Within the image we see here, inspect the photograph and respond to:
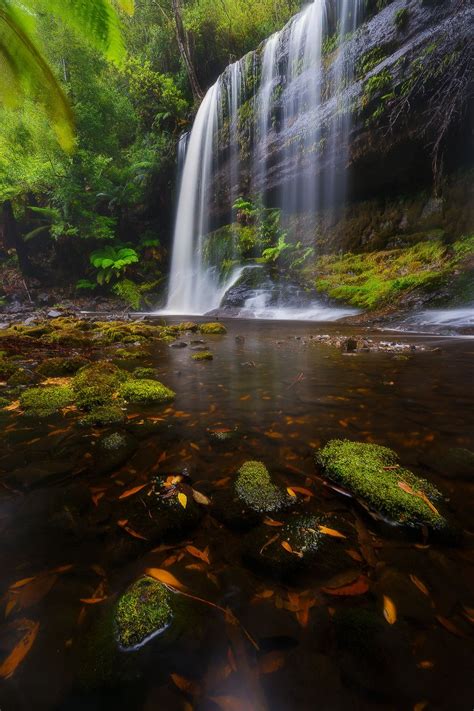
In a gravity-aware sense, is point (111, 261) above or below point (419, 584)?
above

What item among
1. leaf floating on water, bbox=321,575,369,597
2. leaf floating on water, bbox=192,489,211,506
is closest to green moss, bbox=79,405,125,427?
leaf floating on water, bbox=192,489,211,506

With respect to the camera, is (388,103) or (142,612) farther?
(388,103)

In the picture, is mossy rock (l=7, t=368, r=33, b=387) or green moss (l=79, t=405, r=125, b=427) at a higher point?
mossy rock (l=7, t=368, r=33, b=387)

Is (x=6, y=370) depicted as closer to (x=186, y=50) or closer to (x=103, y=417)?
(x=103, y=417)

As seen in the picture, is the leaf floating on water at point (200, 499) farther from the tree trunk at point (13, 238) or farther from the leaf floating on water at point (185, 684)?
the tree trunk at point (13, 238)

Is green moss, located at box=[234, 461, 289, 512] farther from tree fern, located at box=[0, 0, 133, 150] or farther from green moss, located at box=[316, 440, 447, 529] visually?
tree fern, located at box=[0, 0, 133, 150]

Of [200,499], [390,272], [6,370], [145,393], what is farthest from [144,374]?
[390,272]

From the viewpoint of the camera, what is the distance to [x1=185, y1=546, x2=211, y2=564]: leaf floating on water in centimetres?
120

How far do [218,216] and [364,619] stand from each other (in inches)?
797

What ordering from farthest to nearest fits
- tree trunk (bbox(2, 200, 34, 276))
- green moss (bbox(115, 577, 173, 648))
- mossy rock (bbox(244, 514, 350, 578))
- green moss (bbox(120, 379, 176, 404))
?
tree trunk (bbox(2, 200, 34, 276))
green moss (bbox(120, 379, 176, 404))
mossy rock (bbox(244, 514, 350, 578))
green moss (bbox(115, 577, 173, 648))

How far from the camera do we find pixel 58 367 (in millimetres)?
3861

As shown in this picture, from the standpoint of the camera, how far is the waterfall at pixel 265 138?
1295 cm

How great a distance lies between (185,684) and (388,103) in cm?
1507

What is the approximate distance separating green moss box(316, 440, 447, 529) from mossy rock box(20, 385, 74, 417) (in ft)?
7.26
